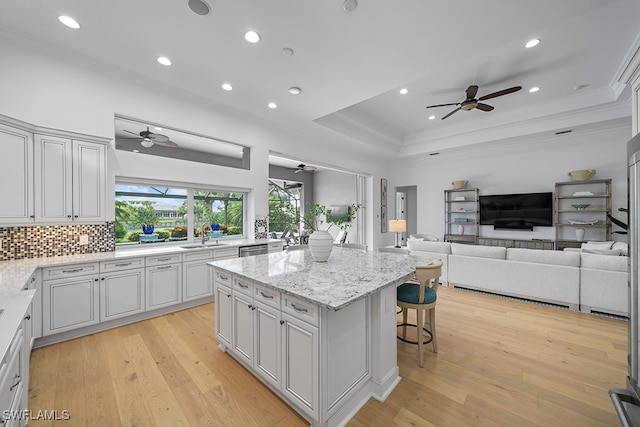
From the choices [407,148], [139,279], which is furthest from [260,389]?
[407,148]

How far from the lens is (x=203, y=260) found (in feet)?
12.2

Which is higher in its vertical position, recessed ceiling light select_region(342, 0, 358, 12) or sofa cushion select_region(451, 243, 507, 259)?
A: recessed ceiling light select_region(342, 0, 358, 12)

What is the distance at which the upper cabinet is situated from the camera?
2402 mm

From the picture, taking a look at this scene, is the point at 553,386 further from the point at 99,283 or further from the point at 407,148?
the point at 407,148

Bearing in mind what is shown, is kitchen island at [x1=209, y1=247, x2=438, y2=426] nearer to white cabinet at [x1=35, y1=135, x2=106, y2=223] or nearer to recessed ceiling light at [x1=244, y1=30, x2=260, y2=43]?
white cabinet at [x1=35, y1=135, x2=106, y2=223]

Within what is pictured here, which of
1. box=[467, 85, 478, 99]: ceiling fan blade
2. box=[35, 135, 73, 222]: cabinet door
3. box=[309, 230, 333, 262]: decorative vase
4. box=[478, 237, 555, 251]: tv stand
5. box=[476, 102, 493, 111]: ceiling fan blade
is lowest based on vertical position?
box=[478, 237, 555, 251]: tv stand

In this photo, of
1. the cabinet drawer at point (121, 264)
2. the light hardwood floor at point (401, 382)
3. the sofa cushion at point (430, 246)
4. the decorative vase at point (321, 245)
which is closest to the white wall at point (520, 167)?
the sofa cushion at point (430, 246)

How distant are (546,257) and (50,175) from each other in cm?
628

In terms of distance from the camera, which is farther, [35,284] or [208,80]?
[208,80]

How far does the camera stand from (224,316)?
2434 millimetres

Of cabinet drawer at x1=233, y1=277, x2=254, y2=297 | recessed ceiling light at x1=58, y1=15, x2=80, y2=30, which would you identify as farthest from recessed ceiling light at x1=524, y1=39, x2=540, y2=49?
recessed ceiling light at x1=58, y1=15, x2=80, y2=30

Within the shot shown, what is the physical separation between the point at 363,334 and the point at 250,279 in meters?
0.96

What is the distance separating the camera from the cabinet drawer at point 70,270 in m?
2.55

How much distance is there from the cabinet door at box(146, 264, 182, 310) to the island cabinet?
1.78m
